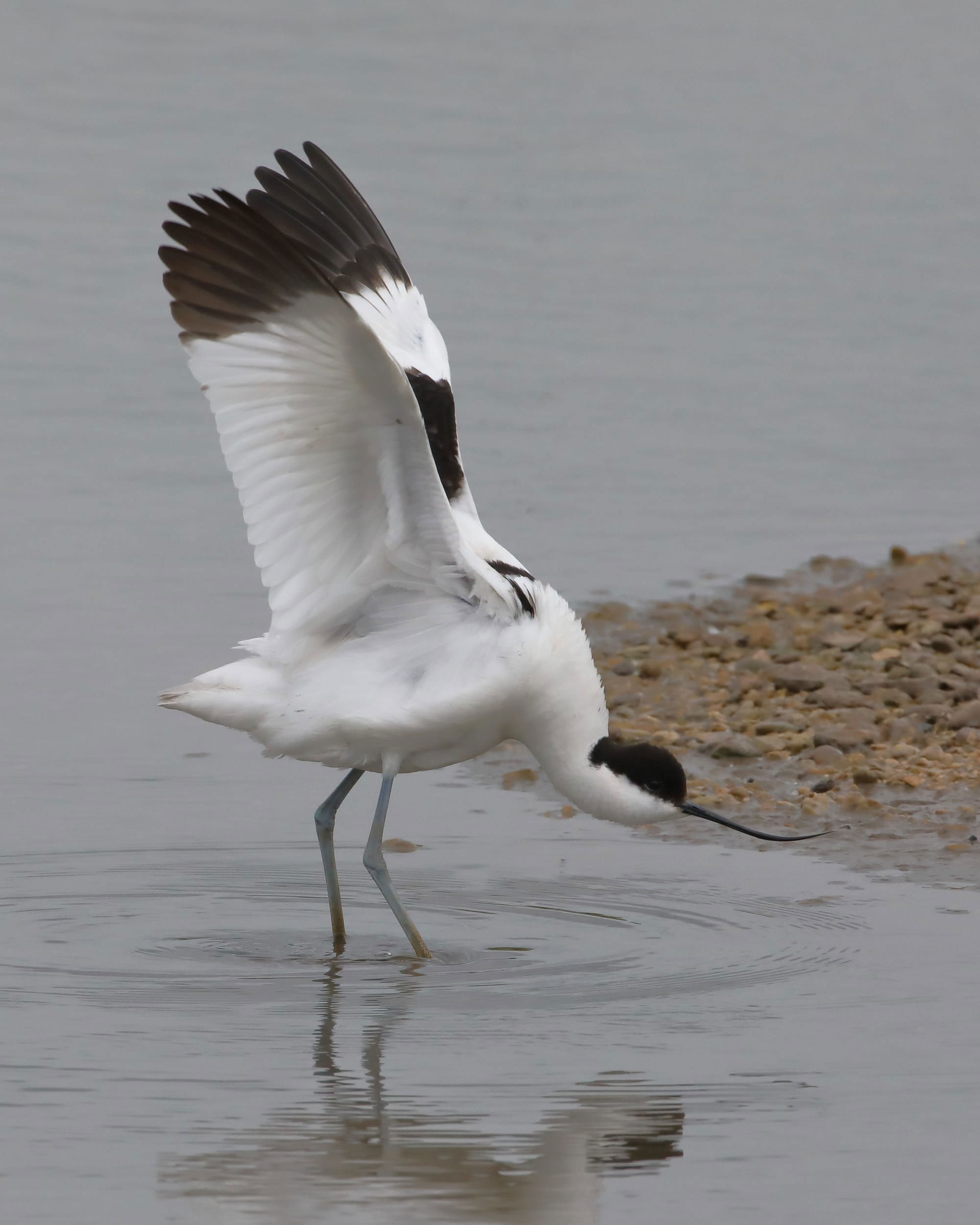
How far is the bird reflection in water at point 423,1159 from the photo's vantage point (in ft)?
15.0

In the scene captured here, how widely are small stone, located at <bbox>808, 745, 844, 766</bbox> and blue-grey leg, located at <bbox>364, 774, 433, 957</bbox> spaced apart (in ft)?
6.79

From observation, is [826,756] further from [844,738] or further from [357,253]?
[357,253]

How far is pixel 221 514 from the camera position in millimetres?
11688

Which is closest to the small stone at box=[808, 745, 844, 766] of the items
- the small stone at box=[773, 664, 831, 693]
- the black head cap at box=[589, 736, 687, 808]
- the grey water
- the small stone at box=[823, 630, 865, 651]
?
the small stone at box=[773, 664, 831, 693]

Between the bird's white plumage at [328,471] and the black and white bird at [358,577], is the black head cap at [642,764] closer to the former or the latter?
the black and white bird at [358,577]

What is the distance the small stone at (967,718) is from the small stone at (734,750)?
2.48 ft

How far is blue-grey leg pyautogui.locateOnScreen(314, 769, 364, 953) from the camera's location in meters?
6.72

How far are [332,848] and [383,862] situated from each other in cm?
18

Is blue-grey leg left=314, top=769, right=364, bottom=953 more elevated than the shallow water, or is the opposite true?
blue-grey leg left=314, top=769, right=364, bottom=953

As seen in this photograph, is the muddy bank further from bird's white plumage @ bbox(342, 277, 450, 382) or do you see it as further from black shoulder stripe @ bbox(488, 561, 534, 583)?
bird's white plumage @ bbox(342, 277, 450, 382)

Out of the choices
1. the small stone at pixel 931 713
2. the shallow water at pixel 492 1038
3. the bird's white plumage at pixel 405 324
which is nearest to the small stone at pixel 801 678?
the small stone at pixel 931 713

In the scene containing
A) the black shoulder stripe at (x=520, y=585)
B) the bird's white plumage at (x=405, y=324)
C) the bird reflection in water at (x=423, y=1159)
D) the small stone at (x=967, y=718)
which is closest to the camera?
the bird reflection in water at (x=423, y=1159)

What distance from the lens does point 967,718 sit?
8.67 m

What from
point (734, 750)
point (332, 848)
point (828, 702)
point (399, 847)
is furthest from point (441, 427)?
point (828, 702)
